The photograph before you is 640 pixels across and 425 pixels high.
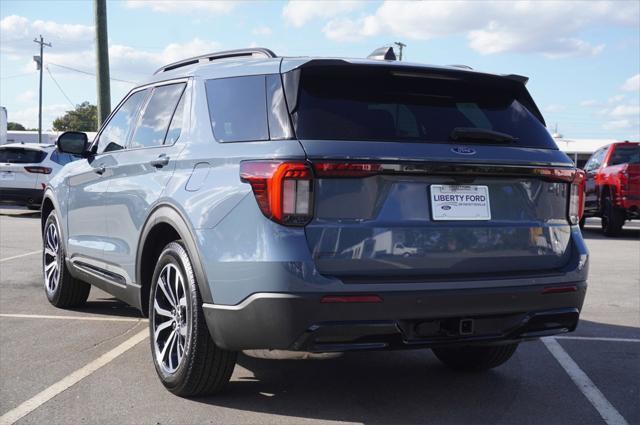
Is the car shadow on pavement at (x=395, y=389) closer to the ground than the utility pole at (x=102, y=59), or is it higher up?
closer to the ground

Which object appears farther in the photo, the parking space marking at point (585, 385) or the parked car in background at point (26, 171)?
the parked car in background at point (26, 171)

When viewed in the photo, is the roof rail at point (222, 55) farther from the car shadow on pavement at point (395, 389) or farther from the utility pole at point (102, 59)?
the utility pole at point (102, 59)

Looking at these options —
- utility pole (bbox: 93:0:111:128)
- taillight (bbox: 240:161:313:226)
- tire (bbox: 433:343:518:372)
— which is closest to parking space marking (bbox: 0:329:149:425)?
taillight (bbox: 240:161:313:226)

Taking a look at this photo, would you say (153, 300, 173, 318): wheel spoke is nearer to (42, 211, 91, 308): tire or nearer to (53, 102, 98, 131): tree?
(42, 211, 91, 308): tire

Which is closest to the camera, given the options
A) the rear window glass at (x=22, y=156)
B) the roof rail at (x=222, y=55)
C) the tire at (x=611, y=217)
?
the roof rail at (x=222, y=55)

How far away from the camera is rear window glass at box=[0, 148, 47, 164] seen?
17.7 metres

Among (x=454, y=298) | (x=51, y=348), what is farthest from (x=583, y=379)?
(x=51, y=348)

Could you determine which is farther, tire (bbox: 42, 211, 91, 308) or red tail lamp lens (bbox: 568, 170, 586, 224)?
tire (bbox: 42, 211, 91, 308)

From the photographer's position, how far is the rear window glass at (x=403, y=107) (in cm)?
385

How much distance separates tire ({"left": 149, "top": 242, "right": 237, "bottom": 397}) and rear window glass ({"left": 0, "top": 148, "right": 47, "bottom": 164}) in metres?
14.1

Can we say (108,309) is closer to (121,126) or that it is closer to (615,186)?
(121,126)

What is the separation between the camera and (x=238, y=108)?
13.9 ft

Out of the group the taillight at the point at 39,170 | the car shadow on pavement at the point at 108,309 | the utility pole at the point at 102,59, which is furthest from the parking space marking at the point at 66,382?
the taillight at the point at 39,170

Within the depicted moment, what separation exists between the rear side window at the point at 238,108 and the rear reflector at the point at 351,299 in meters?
0.85
